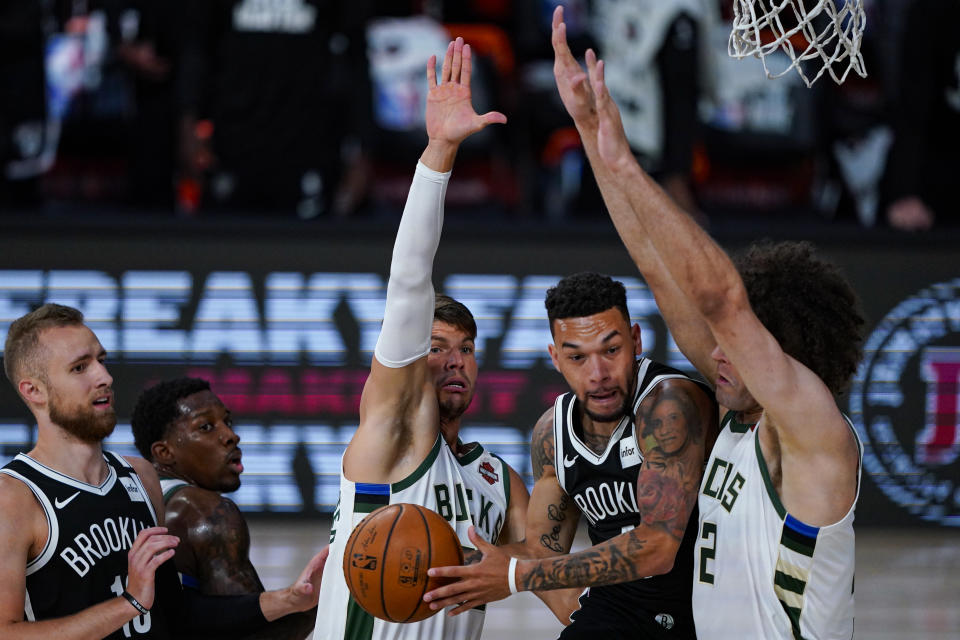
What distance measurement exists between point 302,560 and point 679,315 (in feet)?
10.7

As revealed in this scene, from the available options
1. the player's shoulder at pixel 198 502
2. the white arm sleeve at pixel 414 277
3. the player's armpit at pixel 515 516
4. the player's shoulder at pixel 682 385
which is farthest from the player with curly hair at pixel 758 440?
the player's shoulder at pixel 198 502

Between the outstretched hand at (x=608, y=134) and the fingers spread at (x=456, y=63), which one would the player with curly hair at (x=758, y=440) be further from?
the fingers spread at (x=456, y=63)

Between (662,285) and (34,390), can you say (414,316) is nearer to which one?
(662,285)

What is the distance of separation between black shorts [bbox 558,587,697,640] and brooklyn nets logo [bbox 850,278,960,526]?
360cm

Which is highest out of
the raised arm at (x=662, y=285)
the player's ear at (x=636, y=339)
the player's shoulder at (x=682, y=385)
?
the raised arm at (x=662, y=285)

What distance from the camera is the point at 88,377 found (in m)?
3.79

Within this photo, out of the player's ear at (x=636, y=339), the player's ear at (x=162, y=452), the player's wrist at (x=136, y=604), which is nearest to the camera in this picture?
the player's wrist at (x=136, y=604)

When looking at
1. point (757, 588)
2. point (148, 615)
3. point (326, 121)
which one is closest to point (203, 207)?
point (326, 121)

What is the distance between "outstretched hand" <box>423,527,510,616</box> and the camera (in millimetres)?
3359

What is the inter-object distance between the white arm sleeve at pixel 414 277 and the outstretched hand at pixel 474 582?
0.58 metres

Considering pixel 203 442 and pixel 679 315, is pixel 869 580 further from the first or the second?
pixel 203 442

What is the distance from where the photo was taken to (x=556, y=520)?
419 cm

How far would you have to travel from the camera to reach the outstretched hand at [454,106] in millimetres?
3607

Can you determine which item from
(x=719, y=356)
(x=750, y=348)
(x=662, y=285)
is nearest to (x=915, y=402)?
(x=662, y=285)
